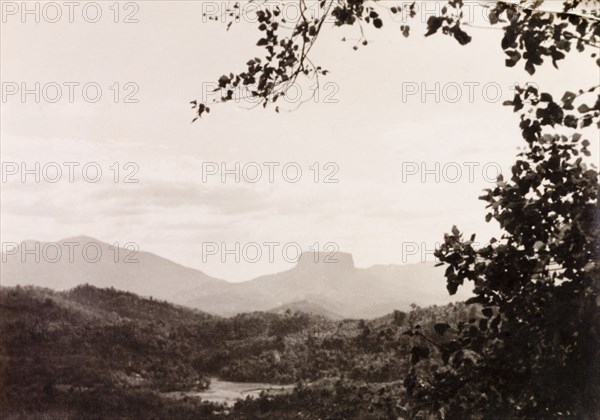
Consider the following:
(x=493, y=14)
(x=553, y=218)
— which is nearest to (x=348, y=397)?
(x=553, y=218)

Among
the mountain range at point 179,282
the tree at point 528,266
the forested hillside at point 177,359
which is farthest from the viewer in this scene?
the mountain range at point 179,282

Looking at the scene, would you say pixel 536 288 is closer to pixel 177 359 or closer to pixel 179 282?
pixel 177 359

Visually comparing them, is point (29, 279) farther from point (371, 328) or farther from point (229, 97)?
point (229, 97)

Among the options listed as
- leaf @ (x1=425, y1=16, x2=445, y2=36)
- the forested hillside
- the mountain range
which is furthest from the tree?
the mountain range

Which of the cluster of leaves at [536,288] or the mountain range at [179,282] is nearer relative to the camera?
the cluster of leaves at [536,288]

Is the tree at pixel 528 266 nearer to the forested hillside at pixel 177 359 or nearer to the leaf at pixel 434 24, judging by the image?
the leaf at pixel 434 24

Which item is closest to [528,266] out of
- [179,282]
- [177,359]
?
[177,359]

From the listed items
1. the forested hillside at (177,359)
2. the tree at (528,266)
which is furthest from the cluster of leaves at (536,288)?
the forested hillside at (177,359)

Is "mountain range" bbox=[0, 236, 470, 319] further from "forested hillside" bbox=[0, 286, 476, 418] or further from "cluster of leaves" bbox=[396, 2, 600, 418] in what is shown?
"cluster of leaves" bbox=[396, 2, 600, 418]
